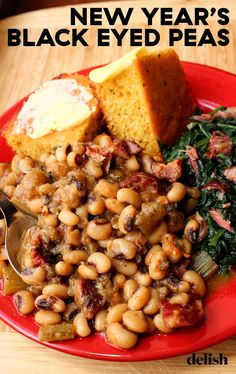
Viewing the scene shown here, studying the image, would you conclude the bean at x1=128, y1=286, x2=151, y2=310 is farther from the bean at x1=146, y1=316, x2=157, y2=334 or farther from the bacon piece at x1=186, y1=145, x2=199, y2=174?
the bacon piece at x1=186, y1=145, x2=199, y2=174

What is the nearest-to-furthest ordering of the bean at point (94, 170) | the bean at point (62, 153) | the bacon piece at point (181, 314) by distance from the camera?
the bacon piece at point (181, 314), the bean at point (94, 170), the bean at point (62, 153)

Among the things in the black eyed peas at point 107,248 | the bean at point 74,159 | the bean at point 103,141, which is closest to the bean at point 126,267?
the black eyed peas at point 107,248

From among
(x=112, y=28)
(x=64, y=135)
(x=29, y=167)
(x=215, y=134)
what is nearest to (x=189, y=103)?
(x=215, y=134)

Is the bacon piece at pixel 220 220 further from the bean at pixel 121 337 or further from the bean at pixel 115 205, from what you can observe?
the bean at pixel 121 337

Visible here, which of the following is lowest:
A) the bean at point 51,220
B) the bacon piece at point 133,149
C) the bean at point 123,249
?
the bean at point 123,249

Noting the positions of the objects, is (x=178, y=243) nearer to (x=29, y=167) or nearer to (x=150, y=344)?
(x=150, y=344)

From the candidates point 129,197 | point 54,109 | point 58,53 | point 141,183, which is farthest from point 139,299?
point 58,53

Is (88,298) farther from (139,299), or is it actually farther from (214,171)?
(214,171)
